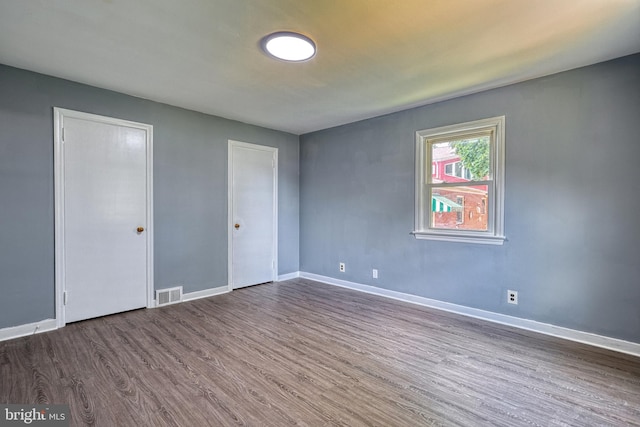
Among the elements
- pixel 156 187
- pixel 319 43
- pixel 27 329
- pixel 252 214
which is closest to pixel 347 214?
pixel 252 214

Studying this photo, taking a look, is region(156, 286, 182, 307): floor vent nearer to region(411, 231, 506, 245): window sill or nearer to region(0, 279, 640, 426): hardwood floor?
region(0, 279, 640, 426): hardwood floor

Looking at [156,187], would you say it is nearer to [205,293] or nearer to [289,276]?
[205,293]

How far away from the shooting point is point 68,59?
2576 mm

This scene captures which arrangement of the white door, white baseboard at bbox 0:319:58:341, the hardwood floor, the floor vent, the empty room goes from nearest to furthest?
the hardwood floor, the empty room, white baseboard at bbox 0:319:58:341, the floor vent, the white door

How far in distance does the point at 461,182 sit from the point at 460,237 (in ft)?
2.04

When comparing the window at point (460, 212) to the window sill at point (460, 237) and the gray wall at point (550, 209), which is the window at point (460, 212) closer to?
the window sill at point (460, 237)

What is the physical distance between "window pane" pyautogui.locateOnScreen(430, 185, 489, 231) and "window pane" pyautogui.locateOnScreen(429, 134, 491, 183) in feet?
0.41

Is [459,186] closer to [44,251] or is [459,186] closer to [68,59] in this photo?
[68,59]

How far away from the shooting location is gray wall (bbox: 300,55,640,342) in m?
2.53

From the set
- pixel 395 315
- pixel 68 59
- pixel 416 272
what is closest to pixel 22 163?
pixel 68 59

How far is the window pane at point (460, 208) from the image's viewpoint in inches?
131

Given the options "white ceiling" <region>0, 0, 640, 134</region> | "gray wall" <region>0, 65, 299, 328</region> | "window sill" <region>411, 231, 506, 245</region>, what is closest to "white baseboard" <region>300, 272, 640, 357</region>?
"window sill" <region>411, 231, 506, 245</region>

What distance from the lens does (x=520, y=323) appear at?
304 centimetres

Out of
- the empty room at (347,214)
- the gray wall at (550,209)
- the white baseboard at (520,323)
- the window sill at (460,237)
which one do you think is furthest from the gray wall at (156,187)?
the window sill at (460,237)
